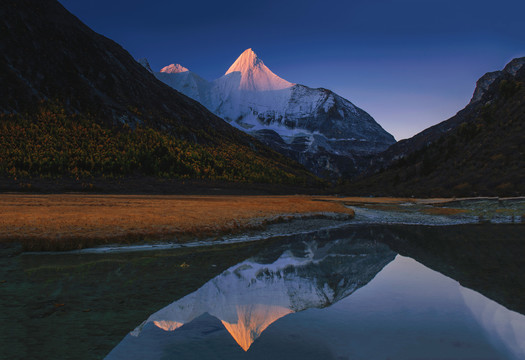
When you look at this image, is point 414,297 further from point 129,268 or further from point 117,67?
point 117,67

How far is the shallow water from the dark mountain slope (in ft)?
282

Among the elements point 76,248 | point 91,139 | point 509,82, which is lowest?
point 76,248

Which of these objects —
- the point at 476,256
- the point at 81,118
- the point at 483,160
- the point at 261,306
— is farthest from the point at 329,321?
the point at 81,118

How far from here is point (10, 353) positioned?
7852 mm

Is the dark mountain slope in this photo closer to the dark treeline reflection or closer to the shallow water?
the shallow water

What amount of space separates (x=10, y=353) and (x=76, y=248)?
587 inches

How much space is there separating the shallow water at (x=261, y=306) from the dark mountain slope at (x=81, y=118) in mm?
85812

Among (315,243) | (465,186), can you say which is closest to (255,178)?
(465,186)

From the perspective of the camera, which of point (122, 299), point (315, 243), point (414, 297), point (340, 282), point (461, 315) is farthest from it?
point (315, 243)

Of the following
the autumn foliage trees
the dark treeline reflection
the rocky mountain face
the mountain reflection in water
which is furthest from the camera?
the autumn foliage trees

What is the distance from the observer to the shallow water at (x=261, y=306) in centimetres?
860

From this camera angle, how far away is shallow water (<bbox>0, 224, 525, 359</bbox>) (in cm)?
860

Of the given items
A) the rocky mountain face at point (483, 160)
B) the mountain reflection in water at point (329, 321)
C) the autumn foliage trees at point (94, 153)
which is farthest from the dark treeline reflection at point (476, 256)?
the autumn foliage trees at point (94, 153)

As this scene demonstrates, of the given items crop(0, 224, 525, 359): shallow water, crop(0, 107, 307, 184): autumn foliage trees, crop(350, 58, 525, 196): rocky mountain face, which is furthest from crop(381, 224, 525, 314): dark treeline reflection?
crop(0, 107, 307, 184): autumn foliage trees
